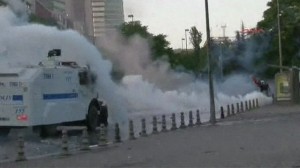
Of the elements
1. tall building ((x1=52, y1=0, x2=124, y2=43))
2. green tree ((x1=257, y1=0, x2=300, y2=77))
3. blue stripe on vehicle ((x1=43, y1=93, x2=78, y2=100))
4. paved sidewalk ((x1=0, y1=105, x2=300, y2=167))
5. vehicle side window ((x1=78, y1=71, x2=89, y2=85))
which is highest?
tall building ((x1=52, y1=0, x2=124, y2=43))

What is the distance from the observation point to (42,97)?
91.9 feet

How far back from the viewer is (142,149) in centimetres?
2128

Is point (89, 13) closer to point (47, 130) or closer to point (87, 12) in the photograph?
point (87, 12)

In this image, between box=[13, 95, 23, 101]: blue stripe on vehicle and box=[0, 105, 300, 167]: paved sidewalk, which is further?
box=[13, 95, 23, 101]: blue stripe on vehicle

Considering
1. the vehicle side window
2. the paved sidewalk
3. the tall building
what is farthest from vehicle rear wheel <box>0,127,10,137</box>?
the tall building

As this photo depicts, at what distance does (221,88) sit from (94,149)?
5779cm

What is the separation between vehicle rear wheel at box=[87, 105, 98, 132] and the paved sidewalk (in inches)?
237

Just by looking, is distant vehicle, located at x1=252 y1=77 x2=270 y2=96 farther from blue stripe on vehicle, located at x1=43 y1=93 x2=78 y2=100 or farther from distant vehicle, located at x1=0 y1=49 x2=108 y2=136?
blue stripe on vehicle, located at x1=43 y1=93 x2=78 y2=100

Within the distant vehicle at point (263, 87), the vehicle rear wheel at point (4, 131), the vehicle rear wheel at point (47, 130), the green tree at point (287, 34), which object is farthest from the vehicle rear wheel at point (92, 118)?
the green tree at point (287, 34)

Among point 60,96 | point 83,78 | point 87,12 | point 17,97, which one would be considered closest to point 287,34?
point 87,12

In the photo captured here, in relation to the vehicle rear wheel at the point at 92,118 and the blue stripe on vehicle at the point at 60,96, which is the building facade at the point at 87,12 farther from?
the blue stripe on vehicle at the point at 60,96

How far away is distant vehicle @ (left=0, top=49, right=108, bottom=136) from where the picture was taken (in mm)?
27531

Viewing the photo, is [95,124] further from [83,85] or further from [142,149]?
[142,149]

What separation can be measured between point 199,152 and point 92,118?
43.8 ft
